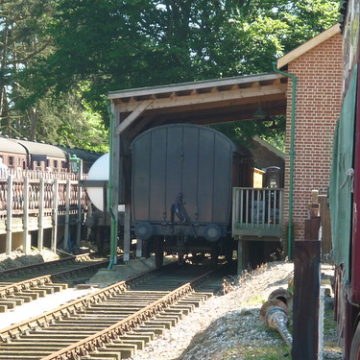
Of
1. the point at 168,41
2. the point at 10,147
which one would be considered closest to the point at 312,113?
the point at 168,41

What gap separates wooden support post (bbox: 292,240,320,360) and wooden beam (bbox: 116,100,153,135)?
14.7m

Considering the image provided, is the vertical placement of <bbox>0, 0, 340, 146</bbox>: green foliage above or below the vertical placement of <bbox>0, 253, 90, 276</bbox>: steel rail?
above

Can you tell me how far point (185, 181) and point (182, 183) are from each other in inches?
3.8

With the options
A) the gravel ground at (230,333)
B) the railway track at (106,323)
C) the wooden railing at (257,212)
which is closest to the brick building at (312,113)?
the wooden railing at (257,212)

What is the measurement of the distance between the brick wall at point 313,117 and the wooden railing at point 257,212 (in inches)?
23.4

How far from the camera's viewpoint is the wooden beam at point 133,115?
66.6ft

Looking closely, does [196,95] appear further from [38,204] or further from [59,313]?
[59,313]

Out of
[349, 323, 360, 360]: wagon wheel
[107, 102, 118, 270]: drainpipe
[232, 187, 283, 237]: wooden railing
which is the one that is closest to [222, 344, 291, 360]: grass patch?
[349, 323, 360, 360]: wagon wheel

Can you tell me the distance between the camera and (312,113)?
19.5 meters

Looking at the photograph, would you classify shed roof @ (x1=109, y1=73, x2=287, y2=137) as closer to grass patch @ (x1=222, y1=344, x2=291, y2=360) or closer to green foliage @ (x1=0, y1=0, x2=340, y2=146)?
green foliage @ (x1=0, y1=0, x2=340, y2=146)

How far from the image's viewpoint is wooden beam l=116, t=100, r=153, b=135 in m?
20.3

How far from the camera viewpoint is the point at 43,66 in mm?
34250

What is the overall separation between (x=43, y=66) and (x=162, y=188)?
1517cm

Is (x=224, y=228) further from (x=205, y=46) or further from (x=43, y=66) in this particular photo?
(x=43, y=66)
